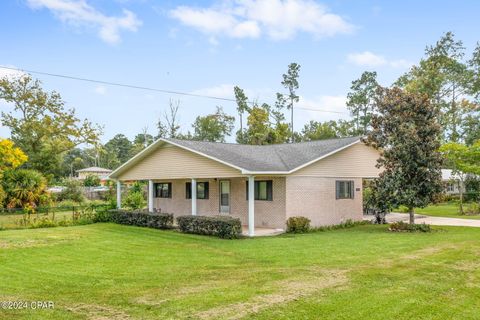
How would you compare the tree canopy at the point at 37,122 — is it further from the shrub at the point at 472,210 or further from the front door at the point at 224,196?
the shrub at the point at 472,210

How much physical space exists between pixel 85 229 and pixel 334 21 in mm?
15640

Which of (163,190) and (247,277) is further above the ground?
(163,190)

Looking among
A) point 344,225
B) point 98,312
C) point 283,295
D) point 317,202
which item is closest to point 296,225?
point 317,202

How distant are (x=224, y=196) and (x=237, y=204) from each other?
41.0 inches

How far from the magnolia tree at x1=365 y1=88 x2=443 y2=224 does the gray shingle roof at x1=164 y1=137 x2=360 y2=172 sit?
9.19 feet

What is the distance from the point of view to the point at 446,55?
44219 mm

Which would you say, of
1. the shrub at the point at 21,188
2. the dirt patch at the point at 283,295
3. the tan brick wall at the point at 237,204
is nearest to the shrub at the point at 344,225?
the tan brick wall at the point at 237,204

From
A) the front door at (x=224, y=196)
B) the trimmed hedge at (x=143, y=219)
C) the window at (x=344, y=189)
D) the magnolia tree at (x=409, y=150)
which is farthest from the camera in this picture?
the front door at (x=224, y=196)

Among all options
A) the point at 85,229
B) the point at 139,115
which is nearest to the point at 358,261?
the point at 85,229

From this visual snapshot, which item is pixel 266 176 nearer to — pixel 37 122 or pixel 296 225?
pixel 296 225

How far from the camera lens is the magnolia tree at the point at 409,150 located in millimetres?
17109

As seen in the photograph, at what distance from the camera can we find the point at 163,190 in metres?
25.2

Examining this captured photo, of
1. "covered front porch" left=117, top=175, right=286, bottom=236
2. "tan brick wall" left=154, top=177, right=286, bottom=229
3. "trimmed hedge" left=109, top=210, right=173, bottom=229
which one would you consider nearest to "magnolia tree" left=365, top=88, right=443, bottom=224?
"tan brick wall" left=154, top=177, right=286, bottom=229

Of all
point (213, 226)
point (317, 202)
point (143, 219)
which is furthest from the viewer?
point (143, 219)
